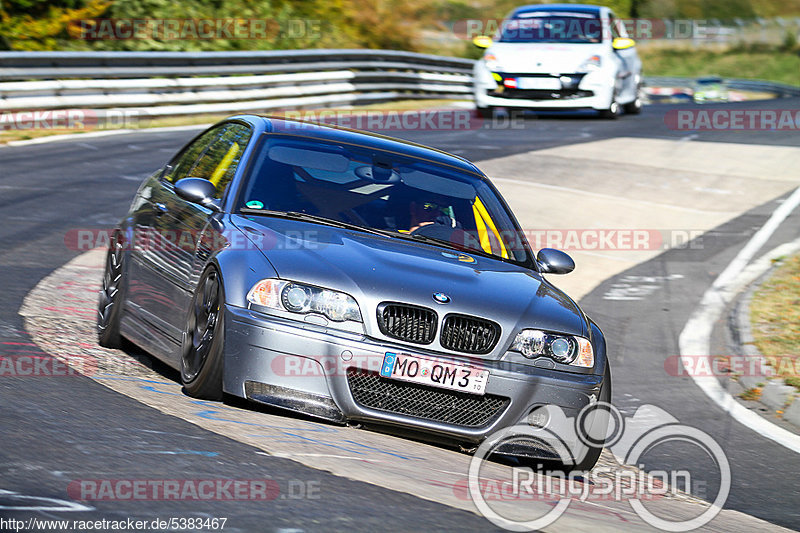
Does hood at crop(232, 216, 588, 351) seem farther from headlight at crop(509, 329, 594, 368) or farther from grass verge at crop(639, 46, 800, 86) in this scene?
grass verge at crop(639, 46, 800, 86)

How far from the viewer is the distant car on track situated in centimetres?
532

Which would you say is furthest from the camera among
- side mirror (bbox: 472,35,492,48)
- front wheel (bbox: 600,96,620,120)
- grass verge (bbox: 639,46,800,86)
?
grass verge (bbox: 639,46,800,86)

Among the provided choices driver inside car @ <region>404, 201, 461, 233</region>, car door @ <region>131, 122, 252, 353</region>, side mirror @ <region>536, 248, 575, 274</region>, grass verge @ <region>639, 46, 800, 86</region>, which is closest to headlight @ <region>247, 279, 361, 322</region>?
car door @ <region>131, 122, 252, 353</region>

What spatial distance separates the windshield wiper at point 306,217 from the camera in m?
6.25

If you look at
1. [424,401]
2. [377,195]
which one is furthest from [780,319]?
[424,401]

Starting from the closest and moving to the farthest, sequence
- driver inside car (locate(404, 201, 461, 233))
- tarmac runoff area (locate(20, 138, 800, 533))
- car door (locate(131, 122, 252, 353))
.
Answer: tarmac runoff area (locate(20, 138, 800, 533)), car door (locate(131, 122, 252, 353)), driver inside car (locate(404, 201, 461, 233))

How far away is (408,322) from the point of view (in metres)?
5.41

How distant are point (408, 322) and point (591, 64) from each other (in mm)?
15368

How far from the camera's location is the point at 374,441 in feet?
17.9

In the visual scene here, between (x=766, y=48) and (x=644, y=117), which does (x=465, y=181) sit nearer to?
(x=644, y=117)

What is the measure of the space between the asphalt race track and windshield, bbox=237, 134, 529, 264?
1222 millimetres

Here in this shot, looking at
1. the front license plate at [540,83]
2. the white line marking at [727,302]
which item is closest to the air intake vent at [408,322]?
the white line marking at [727,302]

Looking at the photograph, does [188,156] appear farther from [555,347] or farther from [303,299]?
[555,347]

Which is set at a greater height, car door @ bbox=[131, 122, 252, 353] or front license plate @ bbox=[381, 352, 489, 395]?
car door @ bbox=[131, 122, 252, 353]
